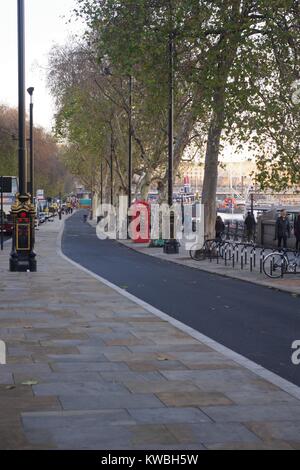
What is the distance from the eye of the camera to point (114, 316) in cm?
1270

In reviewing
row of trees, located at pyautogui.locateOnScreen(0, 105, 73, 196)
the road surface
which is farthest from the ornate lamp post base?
row of trees, located at pyautogui.locateOnScreen(0, 105, 73, 196)

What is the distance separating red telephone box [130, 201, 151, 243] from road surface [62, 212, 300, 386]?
1982cm

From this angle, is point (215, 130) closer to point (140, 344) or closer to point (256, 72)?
point (256, 72)

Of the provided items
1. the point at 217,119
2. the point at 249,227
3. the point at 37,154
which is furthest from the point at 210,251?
the point at 37,154

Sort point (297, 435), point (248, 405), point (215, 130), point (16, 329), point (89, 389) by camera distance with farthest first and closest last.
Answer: point (215, 130) → point (16, 329) → point (89, 389) → point (248, 405) → point (297, 435)

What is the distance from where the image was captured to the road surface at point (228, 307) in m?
10.3

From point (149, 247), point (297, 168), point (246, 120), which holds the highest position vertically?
point (246, 120)

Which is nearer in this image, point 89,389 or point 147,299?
point 89,389

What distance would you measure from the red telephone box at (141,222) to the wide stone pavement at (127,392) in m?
33.2

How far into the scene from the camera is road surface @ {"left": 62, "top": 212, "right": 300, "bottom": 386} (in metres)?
10.3

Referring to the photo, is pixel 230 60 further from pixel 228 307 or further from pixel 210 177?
pixel 228 307

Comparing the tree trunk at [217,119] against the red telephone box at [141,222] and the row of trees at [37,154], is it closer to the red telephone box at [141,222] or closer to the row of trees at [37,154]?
the red telephone box at [141,222]
